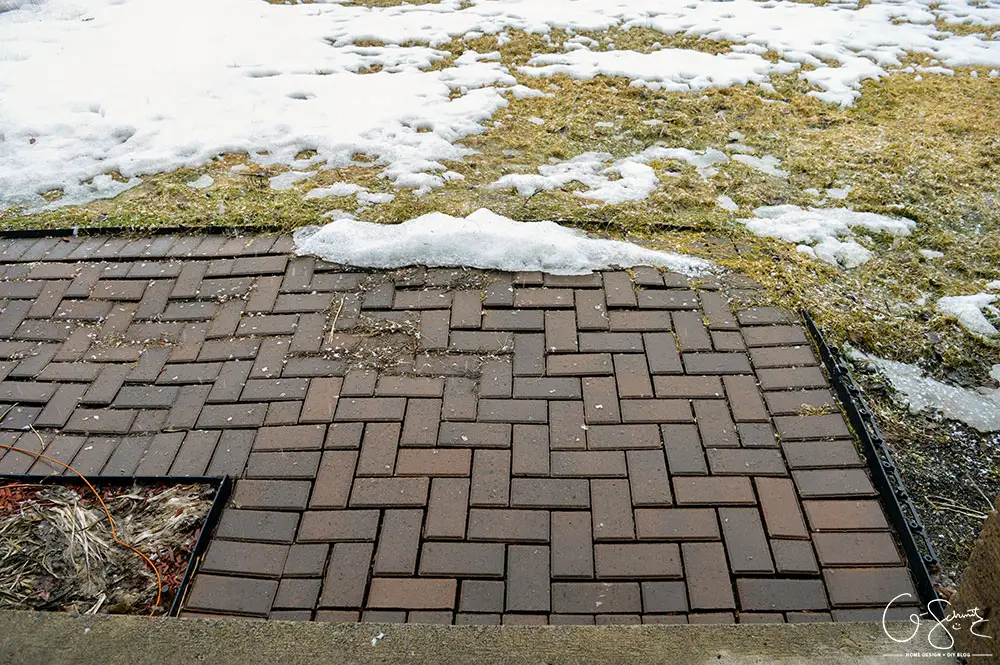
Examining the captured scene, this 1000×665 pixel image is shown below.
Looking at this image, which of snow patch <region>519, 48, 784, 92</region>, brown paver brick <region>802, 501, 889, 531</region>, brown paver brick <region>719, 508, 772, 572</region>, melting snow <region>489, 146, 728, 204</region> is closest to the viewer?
brown paver brick <region>719, 508, 772, 572</region>

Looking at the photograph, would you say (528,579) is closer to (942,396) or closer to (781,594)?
(781,594)

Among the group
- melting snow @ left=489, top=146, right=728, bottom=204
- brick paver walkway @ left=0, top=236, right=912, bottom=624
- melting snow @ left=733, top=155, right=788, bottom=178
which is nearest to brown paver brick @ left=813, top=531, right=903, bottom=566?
brick paver walkway @ left=0, top=236, right=912, bottom=624

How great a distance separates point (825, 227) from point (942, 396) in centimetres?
120

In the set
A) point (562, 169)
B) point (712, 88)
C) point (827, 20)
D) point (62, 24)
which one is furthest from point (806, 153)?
point (62, 24)

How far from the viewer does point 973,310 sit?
3092 millimetres

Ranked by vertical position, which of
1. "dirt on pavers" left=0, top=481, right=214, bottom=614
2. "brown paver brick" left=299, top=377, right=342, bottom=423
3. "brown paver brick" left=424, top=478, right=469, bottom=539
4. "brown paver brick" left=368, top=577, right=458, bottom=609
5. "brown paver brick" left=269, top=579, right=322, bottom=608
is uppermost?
"brown paver brick" left=424, top=478, right=469, bottom=539

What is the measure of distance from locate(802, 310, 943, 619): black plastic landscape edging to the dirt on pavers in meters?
2.31

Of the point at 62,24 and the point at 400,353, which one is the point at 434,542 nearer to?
the point at 400,353

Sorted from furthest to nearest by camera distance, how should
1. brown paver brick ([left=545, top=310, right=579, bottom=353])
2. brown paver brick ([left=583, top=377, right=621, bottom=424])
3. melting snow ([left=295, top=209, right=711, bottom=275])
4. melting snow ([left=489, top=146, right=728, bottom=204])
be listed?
melting snow ([left=489, top=146, right=728, bottom=204])
melting snow ([left=295, top=209, right=711, bottom=275])
brown paver brick ([left=545, top=310, right=579, bottom=353])
brown paver brick ([left=583, top=377, right=621, bottom=424])

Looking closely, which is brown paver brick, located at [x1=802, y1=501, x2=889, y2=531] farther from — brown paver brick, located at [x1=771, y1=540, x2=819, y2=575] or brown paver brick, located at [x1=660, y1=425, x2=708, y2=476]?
brown paver brick, located at [x1=660, y1=425, x2=708, y2=476]

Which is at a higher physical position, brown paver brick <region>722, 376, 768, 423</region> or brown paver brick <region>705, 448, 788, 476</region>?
brown paver brick <region>722, 376, 768, 423</region>

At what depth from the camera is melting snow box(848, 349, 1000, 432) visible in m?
2.63

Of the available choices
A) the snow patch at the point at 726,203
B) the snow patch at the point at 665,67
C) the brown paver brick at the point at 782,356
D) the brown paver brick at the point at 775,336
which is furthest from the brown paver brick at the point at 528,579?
the snow patch at the point at 665,67

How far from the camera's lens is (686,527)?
2.24m
